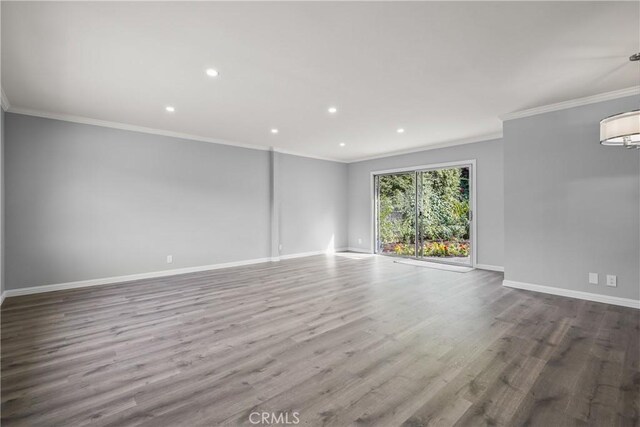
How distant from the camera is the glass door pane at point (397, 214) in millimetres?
7051

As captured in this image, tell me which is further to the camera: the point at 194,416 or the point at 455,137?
the point at 455,137

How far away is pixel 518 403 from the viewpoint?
68.8 inches

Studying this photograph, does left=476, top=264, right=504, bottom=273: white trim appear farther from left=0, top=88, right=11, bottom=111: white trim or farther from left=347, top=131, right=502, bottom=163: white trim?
left=0, top=88, right=11, bottom=111: white trim

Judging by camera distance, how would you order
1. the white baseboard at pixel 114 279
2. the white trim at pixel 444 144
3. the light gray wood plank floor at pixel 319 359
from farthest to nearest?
the white trim at pixel 444 144 < the white baseboard at pixel 114 279 < the light gray wood plank floor at pixel 319 359

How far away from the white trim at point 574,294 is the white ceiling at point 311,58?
8.37ft

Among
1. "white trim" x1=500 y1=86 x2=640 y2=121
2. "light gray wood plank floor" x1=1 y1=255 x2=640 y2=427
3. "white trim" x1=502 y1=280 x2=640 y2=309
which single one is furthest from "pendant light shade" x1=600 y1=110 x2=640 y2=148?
"white trim" x1=502 y1=280 x2=640 y2=309

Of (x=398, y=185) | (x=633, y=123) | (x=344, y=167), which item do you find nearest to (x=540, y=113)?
(x=633, y=123)

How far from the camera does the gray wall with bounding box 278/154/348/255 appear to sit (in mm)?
7012

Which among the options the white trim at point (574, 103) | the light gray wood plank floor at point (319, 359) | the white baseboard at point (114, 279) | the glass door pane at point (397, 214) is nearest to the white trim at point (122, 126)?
the white baseboard at point (114, 279)

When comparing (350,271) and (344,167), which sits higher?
(344,167)

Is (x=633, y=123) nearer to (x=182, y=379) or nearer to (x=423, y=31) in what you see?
(x=423, y=31)

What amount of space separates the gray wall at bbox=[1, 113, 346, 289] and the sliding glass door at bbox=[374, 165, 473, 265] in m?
3.18

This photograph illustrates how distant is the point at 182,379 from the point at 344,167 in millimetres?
7098

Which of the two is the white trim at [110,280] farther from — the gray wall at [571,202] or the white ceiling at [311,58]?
the gray wall at [571,202]
